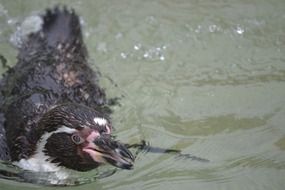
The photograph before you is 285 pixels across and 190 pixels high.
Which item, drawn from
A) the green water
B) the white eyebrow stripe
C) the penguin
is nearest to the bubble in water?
the green water

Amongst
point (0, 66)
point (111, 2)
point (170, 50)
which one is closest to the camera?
point (0, 66)

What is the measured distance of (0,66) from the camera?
5.71 metres

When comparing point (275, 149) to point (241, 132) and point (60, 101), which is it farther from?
point (60, 101)

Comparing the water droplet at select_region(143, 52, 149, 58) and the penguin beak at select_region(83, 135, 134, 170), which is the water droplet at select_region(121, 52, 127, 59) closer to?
the water droplet at select_region(143, 52, 149, 58)

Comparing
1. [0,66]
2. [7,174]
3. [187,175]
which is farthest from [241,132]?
[0,66]

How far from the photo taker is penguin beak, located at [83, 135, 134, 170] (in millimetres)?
3787

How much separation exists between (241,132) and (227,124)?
151 millimetres

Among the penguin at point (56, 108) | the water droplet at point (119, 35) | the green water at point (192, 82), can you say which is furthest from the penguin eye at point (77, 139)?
the water droplet at point (119, 35)

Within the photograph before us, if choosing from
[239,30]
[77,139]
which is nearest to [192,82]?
[239,30]

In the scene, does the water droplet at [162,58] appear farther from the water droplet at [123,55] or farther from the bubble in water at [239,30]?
the bubble in water at [239,30]

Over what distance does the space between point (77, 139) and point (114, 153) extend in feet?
0.93

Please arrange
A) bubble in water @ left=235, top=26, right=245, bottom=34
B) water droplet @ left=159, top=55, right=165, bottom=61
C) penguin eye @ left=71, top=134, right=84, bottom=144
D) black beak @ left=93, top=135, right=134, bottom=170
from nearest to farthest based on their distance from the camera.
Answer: black beak @ left=93, top=135, right=134, bottom=170
penguin eye @ left=71, top=134, right=84, bottom=144
water droplet @ left=159, top=55, right=165, bottom=61
bubble in water @ left=235, top=26, right=245, bottom=34

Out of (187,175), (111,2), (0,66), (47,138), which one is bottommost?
(187,175)

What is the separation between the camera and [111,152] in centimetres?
380
